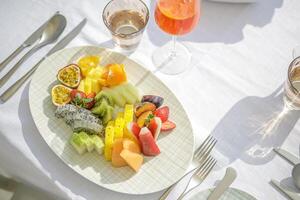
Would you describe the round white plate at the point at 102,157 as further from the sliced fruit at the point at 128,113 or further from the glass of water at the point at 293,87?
the glass of water at the point at 293,87

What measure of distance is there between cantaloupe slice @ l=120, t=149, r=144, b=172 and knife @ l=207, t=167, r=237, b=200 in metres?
0.20

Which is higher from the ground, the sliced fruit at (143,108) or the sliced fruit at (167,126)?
the sliced fruit at (143,108)

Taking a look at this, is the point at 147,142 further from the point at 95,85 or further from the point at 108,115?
the point at 95,85

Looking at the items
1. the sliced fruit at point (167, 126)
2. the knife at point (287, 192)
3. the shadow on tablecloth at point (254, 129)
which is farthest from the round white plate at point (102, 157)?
the knife at point (287, 192)

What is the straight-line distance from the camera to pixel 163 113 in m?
1.14

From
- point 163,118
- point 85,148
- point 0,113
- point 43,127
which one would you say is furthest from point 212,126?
point 0,113

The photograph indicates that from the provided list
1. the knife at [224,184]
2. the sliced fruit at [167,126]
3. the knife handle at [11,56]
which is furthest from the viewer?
the knife handle at [11,56]

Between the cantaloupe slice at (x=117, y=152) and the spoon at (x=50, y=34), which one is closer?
the cantaloupe slice at (x=117, y=152)

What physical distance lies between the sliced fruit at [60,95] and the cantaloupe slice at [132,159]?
250mm

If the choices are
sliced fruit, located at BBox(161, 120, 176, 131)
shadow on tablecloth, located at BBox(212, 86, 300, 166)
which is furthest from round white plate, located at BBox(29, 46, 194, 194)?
shadow on tablecloth, located at BBox(212, 86, 300, 166)

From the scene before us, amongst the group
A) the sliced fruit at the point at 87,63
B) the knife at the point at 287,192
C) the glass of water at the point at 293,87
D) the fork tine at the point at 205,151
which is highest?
the sliced fruit at the point at 87,63

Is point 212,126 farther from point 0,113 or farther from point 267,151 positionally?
point 0,113

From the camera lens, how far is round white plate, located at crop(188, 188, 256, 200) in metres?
1.04

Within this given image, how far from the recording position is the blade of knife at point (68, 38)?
1289 mm
